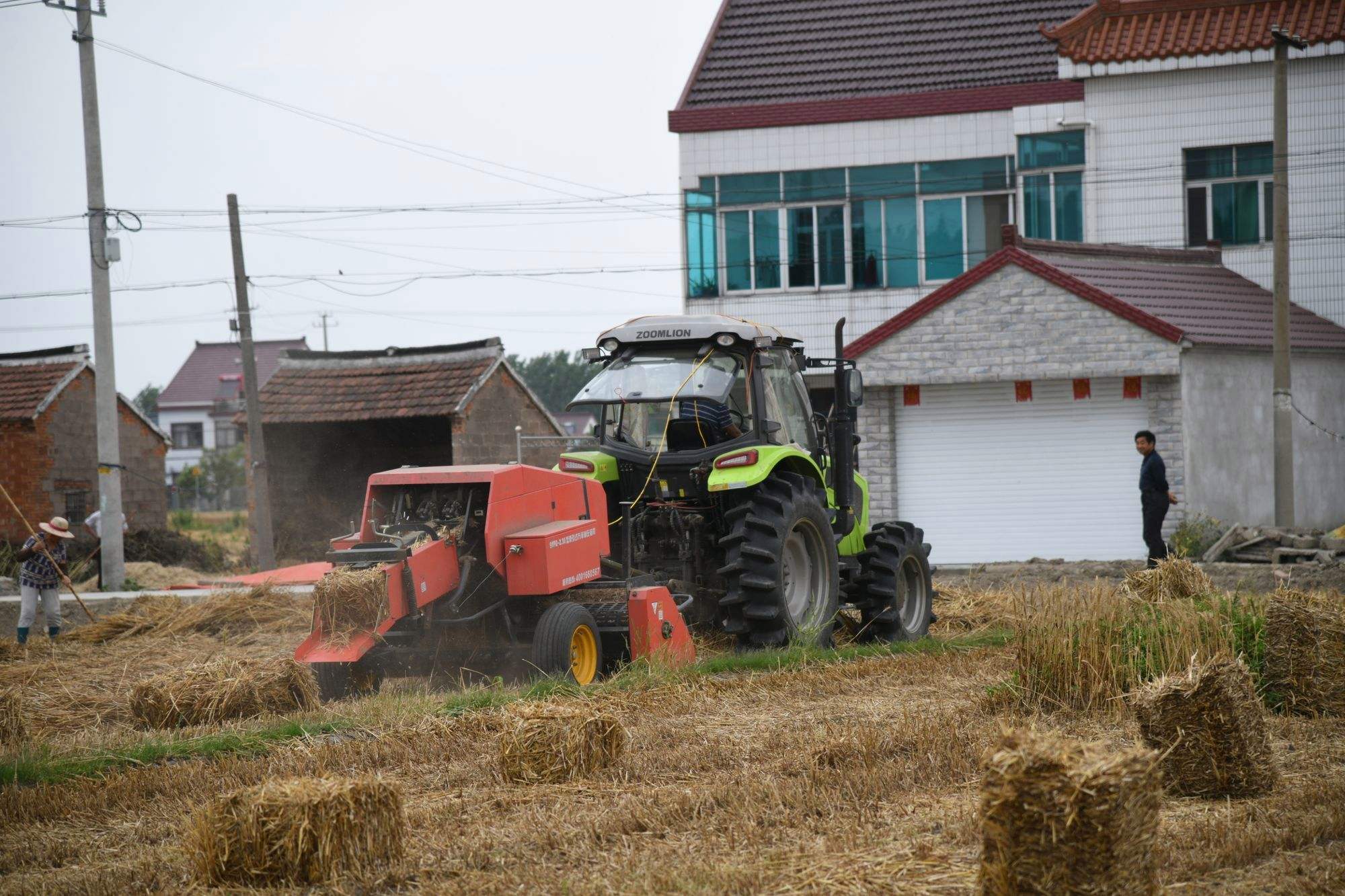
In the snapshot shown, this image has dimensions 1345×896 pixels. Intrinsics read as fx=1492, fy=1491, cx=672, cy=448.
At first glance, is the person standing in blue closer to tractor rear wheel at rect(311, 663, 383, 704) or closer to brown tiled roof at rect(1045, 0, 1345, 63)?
tractor rear wheel at rect(311, 663, 383, 704)

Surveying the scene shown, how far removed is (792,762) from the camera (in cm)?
724

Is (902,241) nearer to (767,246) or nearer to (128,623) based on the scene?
(767,246)

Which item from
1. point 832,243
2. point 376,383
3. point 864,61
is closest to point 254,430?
point 376,383

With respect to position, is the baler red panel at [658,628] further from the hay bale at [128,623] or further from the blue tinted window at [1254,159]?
the blue tinted window at [1254,159]

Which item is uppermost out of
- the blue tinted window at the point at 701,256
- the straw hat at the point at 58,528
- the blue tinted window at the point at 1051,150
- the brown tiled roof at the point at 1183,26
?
the brown tiled roof at the point at 1183,26

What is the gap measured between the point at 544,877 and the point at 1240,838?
2629mm

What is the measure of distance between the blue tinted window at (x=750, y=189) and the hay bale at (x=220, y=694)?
20.6m

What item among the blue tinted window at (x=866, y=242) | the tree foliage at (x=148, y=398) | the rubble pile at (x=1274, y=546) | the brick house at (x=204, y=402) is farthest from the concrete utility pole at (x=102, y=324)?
the tree foliage at (x=148, y=398)

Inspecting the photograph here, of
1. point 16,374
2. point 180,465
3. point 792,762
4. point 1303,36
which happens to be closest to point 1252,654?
point 792,762

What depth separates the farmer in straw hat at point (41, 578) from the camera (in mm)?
15195

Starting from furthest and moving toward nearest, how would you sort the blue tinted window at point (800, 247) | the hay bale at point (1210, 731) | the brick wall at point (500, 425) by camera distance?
the blue tinted window at point (800, 247), the brick wall at point (500, 425), the hay bale at point (1210, 731)

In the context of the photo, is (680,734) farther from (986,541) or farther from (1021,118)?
(1021,118)

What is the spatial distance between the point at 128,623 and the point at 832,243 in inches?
688

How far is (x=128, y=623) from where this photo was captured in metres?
14.3
